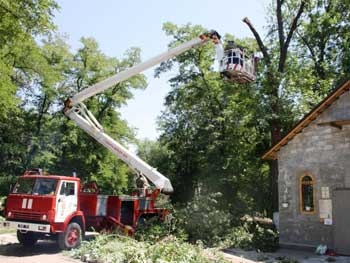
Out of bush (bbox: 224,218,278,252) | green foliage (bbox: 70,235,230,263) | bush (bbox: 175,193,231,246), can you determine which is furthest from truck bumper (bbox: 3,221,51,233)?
bush (bbox: 224,218,278,252)

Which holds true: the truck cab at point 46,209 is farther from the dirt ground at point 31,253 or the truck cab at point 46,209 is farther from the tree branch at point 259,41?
the tree branch at point 259,41

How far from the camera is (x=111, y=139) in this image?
1820 cm

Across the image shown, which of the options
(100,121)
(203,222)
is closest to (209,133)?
(203,222)

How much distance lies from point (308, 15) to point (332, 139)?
→ 15.9 meters

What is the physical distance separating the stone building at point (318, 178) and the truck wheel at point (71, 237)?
8.36 metres

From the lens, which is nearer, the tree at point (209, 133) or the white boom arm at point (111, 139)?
the white boom arm at point (111, 139)

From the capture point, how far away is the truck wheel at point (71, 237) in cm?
1376

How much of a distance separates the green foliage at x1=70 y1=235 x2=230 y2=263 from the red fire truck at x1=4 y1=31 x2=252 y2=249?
1.49 m

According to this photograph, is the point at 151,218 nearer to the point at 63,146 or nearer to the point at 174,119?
the point at 174,119

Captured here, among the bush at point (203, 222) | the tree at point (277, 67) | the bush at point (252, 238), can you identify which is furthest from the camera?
the tree at point (277, 67)

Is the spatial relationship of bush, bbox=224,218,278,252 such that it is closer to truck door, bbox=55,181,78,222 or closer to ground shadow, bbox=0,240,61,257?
truck door, bbox=55,181,78,222

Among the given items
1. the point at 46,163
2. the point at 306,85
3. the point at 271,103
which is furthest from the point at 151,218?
the point at 46,163

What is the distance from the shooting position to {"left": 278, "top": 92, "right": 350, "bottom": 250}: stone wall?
15768 mm

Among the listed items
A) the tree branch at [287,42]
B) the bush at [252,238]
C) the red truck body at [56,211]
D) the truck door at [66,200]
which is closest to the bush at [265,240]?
the bush at [252,238]
